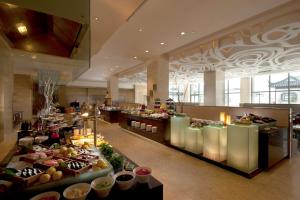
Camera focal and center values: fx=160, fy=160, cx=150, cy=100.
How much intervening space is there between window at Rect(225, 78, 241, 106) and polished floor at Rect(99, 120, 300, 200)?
11522 millimetres

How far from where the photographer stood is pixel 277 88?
41.7 feet

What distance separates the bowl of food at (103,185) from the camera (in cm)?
118

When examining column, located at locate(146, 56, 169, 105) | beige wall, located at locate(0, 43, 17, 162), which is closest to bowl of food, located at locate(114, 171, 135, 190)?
beige wall, located at locate(0, 43, 17, 162)

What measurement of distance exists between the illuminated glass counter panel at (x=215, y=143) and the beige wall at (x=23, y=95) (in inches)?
477

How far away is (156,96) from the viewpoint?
8430mm

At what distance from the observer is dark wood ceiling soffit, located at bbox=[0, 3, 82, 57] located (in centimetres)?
209

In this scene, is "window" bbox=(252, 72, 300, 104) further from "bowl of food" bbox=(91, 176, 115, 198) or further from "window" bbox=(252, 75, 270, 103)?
"bowl of food" bbox=(91, 176, 115, 198)

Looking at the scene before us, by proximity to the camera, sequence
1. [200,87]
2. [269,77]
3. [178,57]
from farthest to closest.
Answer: [200,87] → [269,77] → [178,57]

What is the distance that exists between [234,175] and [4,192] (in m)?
3.74

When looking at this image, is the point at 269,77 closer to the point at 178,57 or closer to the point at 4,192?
the point at 178,57

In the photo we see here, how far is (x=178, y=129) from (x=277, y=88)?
11993mm

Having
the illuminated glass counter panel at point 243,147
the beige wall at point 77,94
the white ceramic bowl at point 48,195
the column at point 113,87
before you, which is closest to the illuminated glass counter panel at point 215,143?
the illuminated glass counter panel at point 243,147

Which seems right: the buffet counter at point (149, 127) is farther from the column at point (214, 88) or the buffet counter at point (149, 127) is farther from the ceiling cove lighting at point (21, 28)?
the column at point (214, 88)

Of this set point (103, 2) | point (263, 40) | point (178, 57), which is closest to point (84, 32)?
point (103, 2)
